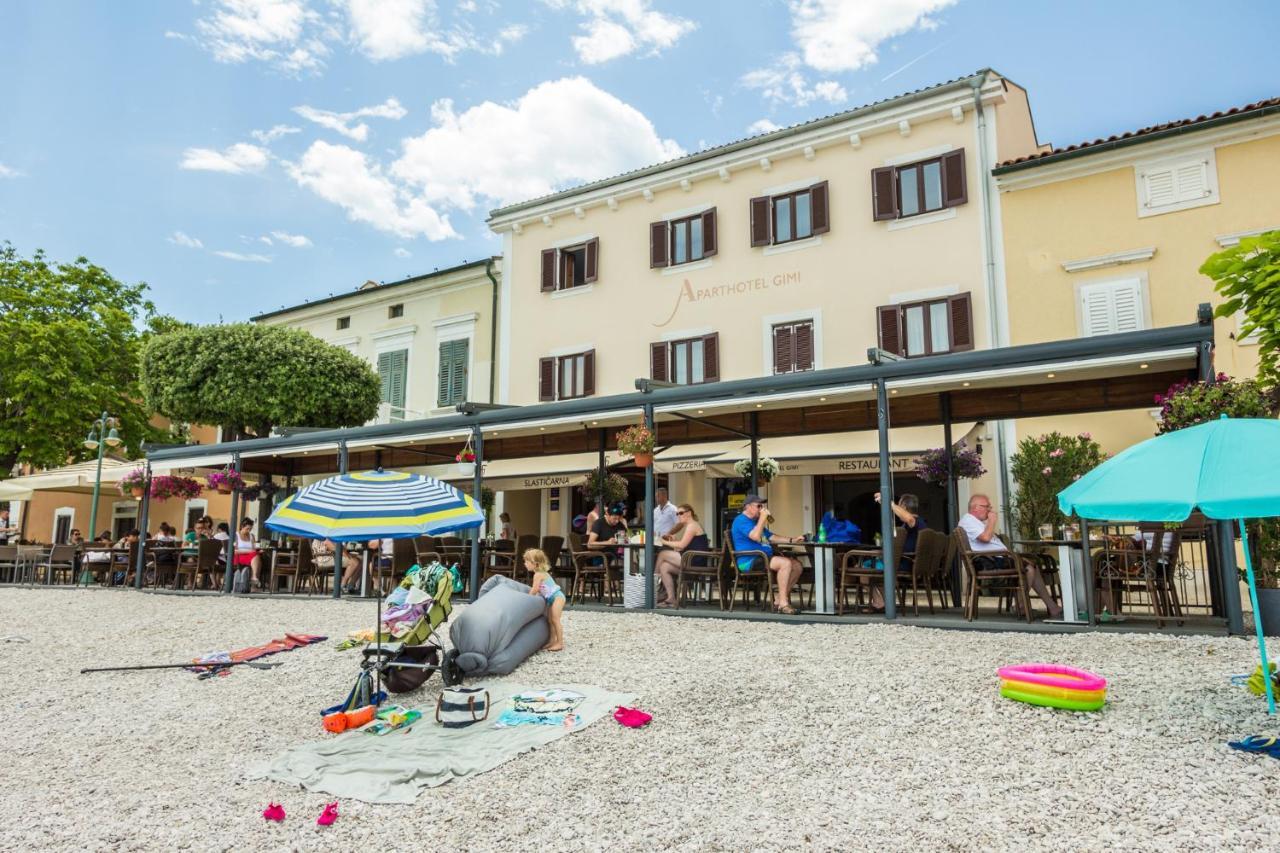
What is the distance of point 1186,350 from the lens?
24.1ft

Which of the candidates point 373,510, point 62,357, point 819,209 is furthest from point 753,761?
point 62,357

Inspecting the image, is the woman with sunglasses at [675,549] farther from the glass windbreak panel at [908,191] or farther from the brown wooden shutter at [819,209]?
the glass windbreak panel at [908,191]

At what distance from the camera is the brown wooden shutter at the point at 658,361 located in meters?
17.2

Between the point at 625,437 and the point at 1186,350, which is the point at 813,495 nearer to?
the point at 625,437

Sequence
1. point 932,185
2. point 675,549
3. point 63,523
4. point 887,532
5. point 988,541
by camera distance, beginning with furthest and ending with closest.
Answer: point 63,523 → point 932,185 → point 675,549 → point 887,532 → point 988,541

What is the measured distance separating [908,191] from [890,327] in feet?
8.06

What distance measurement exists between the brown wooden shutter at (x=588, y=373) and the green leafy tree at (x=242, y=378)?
230 inches

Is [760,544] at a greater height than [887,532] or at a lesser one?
lesser

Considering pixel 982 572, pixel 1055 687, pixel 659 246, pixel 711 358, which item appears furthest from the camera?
pixel 659 246

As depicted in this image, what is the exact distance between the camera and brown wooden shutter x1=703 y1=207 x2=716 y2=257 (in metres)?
17.0

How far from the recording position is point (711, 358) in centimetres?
1666

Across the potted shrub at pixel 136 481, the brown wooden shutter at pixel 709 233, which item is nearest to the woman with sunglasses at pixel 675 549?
the brown wooden shutter at pixel 709 233

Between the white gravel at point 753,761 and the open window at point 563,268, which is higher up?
the open window at point 563,268

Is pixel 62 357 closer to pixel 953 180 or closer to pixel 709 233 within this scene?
pixel 709 233
